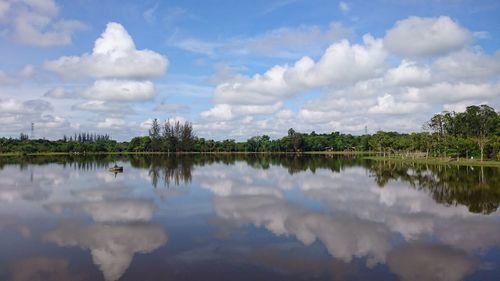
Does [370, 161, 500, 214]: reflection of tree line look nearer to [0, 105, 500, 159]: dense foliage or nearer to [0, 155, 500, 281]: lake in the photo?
[0, 155, 500, 281]: lake

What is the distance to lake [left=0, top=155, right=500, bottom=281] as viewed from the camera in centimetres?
1197

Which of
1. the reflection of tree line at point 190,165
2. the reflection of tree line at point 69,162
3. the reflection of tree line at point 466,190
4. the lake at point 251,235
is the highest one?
the reflection of tree line at point 69,162

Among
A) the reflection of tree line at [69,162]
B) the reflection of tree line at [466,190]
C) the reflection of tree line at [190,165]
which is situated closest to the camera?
the reflection of tree line at [466,190]

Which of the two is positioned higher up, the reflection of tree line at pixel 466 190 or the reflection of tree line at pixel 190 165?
the reflection of tree line at pixel 190 165

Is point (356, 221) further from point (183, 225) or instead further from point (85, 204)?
point (85, 204)

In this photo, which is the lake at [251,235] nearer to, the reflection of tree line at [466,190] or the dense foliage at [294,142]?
the reflection of tree line at [466,190]

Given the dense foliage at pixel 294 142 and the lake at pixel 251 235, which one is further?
the dense foliage at pixel 294 142

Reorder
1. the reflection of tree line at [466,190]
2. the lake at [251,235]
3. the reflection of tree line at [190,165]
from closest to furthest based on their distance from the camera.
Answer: the lake at [251,235] → the reflection of tree line at [466,190] → the reflection of tree line at [190,165]

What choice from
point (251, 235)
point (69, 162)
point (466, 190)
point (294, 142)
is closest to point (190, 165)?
point (69, 162)

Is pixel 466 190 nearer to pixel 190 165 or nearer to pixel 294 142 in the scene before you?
pixel 190 165

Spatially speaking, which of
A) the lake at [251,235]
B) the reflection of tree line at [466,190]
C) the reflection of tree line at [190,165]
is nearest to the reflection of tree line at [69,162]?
the reflection of tree line at [190,165]

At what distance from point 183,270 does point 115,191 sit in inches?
770

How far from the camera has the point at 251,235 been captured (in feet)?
53.2

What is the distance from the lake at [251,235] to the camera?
11969mm
